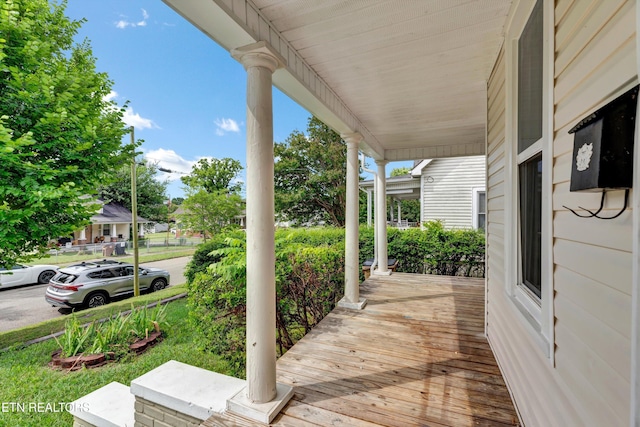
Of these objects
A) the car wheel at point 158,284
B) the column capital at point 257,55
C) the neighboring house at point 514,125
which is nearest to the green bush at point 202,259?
the car wheel at point 158,284

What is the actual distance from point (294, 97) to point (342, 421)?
2.79 meters

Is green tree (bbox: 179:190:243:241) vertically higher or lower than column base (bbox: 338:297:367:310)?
higher

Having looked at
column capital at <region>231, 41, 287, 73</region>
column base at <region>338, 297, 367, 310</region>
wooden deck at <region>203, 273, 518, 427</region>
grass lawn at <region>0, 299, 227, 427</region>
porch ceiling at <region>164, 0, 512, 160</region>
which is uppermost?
porch ceiling at <region>164, 0, 512, 160</region>

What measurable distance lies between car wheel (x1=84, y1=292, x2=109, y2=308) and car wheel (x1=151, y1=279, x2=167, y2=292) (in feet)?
5.03

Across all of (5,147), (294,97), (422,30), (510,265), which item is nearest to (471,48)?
(422,30)

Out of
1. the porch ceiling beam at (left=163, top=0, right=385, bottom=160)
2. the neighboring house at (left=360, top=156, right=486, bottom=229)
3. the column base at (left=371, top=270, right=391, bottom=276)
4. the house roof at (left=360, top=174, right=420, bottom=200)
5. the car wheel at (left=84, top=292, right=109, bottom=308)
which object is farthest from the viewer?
the house roof at (left=360, top=174, right=420, bottom=200)

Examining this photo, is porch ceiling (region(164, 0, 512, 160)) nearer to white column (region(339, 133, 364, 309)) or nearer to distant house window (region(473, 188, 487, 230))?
white column (region(339, 133, 364, 309))

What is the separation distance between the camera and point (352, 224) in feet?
13.1

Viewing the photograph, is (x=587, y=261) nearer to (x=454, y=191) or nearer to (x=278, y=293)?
(x=278, y=293)

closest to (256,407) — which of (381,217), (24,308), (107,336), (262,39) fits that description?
(262,39)

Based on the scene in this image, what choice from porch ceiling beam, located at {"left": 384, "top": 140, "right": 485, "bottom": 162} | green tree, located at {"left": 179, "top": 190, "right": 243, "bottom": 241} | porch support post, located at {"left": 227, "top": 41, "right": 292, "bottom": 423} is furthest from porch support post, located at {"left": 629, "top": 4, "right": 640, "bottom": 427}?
green tree, located at {"left": 179, "top": 190, "right": 243, "bottom": 241}

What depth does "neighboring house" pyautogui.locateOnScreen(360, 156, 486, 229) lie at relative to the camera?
8.86 metres

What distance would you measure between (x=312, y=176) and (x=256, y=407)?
572 inches

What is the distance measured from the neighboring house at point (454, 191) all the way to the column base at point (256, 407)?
8.19 m
